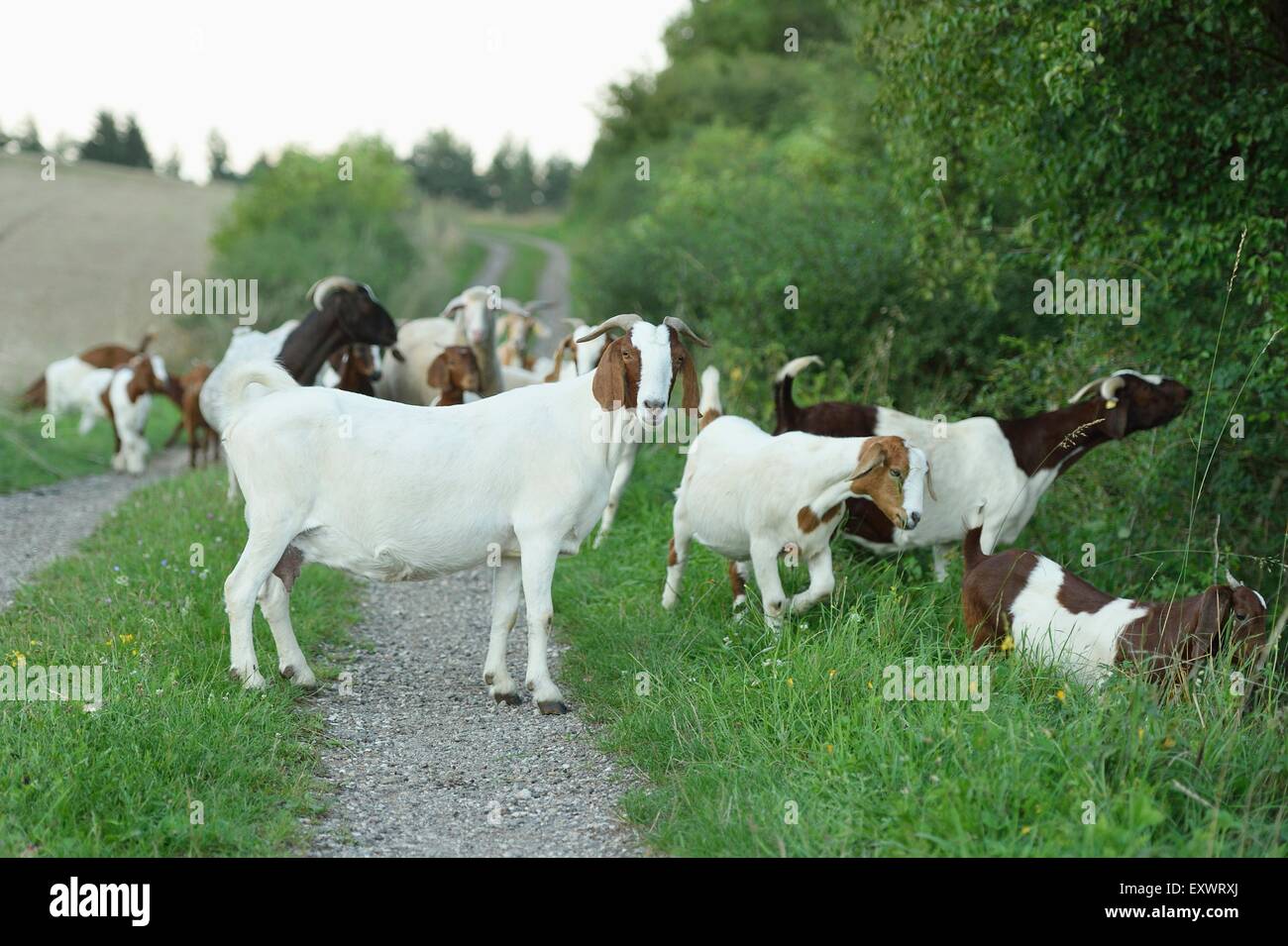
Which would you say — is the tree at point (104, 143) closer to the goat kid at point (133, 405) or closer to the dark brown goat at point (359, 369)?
the goat kid at point (133, 405)

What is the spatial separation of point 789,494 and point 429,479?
6.34ft

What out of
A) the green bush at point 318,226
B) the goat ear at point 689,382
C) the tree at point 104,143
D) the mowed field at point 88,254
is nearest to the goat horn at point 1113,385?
the goat ear at point 689,382

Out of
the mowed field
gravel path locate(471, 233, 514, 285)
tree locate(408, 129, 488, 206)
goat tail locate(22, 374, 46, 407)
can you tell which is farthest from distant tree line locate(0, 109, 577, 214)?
goat tail locate(22, 374, 46, 407)

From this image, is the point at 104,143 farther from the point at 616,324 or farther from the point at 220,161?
the point at 616,324

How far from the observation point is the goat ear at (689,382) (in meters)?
5.89

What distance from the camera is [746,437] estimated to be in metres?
7.01

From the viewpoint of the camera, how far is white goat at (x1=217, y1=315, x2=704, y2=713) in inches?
224

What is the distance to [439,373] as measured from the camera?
9.06m

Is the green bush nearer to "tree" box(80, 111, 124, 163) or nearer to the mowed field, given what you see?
the mowed field

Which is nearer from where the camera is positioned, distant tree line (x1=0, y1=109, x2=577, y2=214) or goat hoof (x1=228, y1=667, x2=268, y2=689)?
goat hoof (x1=228, y1=667, x2=268, y2=689)

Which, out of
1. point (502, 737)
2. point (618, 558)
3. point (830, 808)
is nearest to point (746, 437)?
point (618, 558)

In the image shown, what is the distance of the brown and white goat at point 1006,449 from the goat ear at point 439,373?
2.73 meters

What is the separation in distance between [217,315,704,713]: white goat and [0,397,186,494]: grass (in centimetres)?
741
